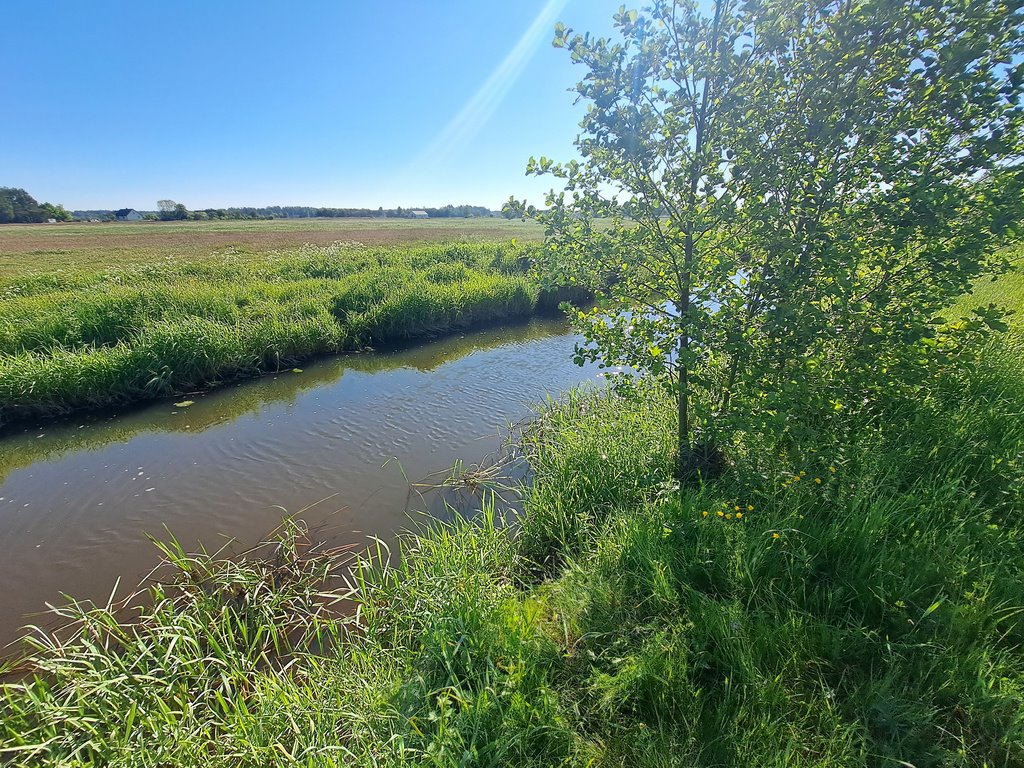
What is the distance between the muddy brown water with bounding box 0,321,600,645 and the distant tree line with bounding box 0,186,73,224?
Result: 338ft

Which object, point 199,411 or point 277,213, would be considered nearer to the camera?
point 199,411

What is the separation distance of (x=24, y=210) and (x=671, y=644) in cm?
11923

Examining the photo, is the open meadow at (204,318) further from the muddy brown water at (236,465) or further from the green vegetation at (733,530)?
the green vegetation at (733,530)

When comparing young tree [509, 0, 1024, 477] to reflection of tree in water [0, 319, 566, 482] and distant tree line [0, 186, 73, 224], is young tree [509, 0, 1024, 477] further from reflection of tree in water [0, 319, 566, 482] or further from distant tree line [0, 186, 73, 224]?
distant tree line [0, 186, 73, 224]

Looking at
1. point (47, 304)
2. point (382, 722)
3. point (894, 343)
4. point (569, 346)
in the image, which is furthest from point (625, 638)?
point (47, 304)

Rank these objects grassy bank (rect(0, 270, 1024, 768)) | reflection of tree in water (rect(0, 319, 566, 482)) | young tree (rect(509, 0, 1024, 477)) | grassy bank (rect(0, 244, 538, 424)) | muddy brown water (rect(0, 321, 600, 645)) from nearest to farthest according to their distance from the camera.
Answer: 1. grassy bank (rect(0, 270, 1024, 768))
2. young tree (rect(509, 0, 1024, 477))
3. muddy brown water (rect(0, 321, 600, 645))
4. reflection of tree in water (rect(0, 319, 566, 482))
5. grassy bank (rect(0, 244, 538, 424))

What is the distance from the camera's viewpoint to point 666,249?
4.06m

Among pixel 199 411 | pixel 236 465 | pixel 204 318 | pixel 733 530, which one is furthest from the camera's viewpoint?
pixel 204 318

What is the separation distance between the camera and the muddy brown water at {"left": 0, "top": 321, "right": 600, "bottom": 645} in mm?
5250

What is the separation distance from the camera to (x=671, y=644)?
8.75 ft

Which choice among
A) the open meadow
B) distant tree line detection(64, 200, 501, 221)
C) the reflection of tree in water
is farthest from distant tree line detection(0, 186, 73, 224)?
the reflection of tree in water

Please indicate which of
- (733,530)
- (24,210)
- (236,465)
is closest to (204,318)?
(236,465)

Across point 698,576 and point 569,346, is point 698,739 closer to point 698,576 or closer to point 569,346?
point 698,576

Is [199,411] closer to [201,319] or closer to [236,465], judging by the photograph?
[236,465]
